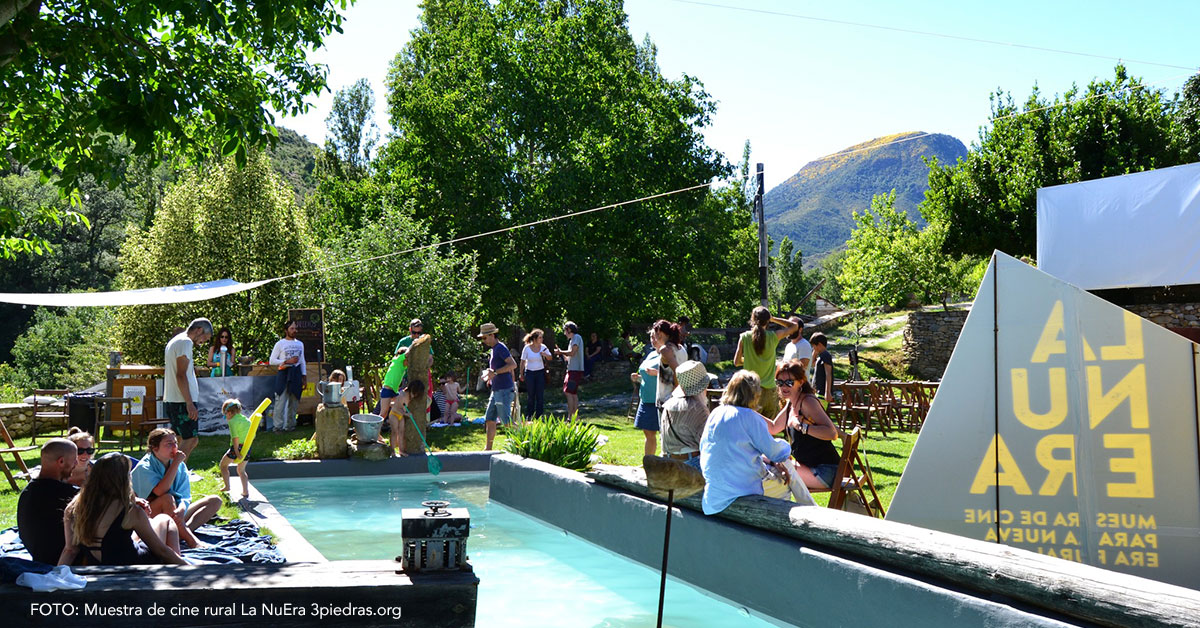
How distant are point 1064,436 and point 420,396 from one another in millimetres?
8286

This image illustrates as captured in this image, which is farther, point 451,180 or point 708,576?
point 451,180

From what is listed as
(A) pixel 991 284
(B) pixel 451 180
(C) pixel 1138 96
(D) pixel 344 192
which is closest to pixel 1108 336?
(A) pixel 991 284

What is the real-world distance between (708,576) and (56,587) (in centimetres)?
416

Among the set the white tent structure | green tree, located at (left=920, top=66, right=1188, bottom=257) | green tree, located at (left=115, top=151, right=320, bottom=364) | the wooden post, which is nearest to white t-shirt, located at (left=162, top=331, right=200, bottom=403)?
the wooden post

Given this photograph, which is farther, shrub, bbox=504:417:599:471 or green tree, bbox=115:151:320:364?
green tree, bbox=115:151:320:364

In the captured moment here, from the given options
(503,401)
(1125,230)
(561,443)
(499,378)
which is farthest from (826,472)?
(503,401)

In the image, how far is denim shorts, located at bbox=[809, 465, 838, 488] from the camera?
703cm

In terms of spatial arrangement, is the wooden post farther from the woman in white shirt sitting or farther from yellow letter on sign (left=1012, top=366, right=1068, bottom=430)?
yellow letter on sign (left=1012, top=366, right=1068, bottom=430)

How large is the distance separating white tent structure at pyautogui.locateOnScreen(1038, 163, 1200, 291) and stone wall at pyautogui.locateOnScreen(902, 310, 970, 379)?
20015mm

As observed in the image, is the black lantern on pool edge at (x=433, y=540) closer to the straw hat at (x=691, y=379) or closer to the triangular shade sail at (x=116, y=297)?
the straw hat at (x=691, y=379)

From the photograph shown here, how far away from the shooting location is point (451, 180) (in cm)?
2717

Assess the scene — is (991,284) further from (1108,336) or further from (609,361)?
(609,361)

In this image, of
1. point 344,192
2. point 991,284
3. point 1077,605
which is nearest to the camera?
point 1077,605

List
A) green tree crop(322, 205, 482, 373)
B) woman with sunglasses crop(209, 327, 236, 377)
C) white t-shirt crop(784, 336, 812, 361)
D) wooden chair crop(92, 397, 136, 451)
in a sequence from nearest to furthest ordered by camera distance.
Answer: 1. white t-shirt crop(784, 336, 812, 361)
2. wooden chair crop(92, 397, 136, 451)
3. woman with sunglasses crop(209, 327, 236, 377)
4. green tree crop(322, 205, 482, 373)
